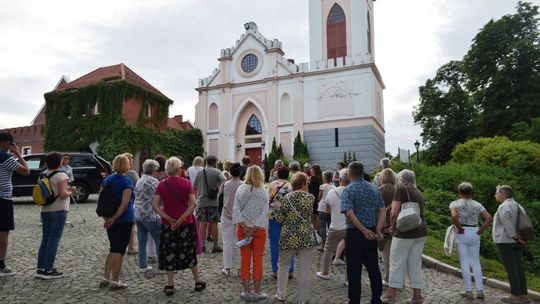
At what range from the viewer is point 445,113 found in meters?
39.3

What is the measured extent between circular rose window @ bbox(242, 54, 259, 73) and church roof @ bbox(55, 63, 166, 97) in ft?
25.0

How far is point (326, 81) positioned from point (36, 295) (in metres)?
30.0

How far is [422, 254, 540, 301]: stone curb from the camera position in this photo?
7.04 meters

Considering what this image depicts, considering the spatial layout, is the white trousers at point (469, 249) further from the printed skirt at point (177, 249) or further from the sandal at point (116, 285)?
the sandal at point (116, 285)

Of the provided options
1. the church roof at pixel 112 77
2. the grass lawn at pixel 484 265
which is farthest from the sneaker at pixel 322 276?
the church roof at pixel 112 77

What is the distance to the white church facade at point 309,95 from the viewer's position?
3259cm

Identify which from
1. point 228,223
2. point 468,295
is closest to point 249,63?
point 228,223

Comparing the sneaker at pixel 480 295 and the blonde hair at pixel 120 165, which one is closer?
the blonde hair at pixel 120 165

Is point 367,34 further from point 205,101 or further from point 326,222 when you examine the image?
point 326,222

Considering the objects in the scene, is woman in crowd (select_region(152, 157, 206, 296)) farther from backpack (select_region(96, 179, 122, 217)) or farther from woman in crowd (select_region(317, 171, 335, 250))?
woman in crowd (select_region(317, 171, 335, 250))

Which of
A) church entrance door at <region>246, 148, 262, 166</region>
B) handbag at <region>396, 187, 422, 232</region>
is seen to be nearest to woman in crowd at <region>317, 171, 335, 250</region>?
handbag at <region>396, 187, 422, 232</region>

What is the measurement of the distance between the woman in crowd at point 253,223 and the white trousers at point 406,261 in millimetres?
1832

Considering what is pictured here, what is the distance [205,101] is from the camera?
38219 millimetres

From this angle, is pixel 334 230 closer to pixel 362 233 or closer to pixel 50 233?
pixel 362 233
